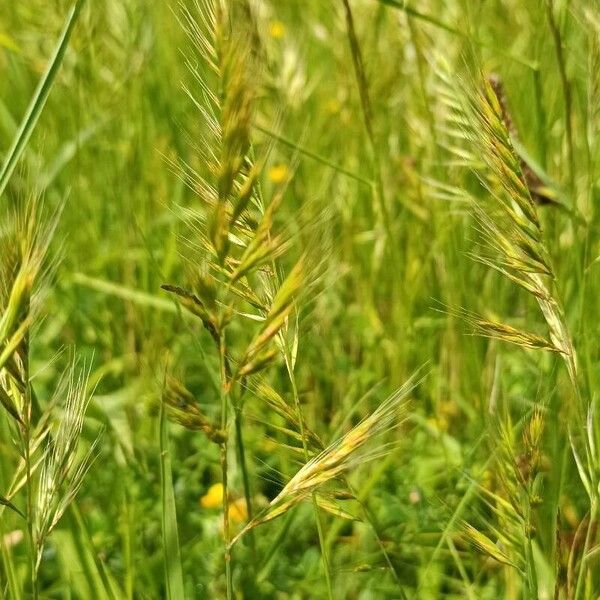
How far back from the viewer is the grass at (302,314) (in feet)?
2.21

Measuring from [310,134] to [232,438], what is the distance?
94cm

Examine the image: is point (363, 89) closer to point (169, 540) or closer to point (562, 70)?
point (562, 70)

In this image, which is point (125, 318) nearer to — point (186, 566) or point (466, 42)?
point (186, 566)

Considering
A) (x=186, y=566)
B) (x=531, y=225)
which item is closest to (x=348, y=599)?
(x=186, y=566)

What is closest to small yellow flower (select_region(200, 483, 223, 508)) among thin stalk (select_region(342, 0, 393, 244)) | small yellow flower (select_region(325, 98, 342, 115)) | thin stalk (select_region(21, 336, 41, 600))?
thin stalk (select_region(342, 0, 393, 244))

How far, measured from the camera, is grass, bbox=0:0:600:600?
2.21 feet

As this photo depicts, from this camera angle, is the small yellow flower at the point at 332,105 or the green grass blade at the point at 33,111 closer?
the green grass blade at the point at 33,111

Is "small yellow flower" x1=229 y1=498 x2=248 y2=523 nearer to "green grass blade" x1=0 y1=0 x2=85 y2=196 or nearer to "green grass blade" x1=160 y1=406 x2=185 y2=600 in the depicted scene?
"green grass blade" x1=160 y1=406 x2=185 y2=600

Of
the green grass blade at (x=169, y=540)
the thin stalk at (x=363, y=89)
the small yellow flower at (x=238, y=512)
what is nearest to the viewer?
the green grass blade at (x=169, y=540)

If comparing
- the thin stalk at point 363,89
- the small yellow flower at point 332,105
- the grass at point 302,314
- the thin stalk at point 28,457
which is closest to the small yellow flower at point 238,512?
the grass at point 302,314

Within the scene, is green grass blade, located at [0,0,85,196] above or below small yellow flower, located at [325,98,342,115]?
above

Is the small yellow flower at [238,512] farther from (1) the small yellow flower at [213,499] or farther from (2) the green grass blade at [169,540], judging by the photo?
(2) the green grass blade at [169,540]

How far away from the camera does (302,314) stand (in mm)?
1197

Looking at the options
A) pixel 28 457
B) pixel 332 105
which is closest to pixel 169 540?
pixel 28 457
